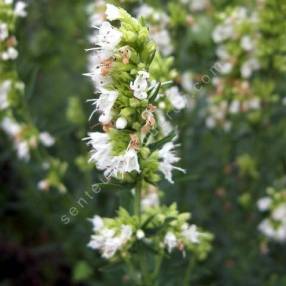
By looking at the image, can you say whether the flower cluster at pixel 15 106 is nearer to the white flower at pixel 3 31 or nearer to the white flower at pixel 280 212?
the white flower at pixel 3 31

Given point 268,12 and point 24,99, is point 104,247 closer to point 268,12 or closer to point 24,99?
point 24,99

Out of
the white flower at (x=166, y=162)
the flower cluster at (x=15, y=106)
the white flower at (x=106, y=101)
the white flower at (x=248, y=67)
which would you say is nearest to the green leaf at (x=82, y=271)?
the flower cluster at (x=15, y=106)

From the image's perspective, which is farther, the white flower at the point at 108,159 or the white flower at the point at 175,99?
the white flower at the point at 175,99

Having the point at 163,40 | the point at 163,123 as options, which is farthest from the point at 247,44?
the point at 163,123

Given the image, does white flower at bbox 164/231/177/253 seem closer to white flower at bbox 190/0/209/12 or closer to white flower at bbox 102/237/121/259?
white flower at bbox 102/237/121/259

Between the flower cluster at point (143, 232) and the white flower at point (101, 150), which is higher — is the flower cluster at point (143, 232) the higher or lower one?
the lower one
